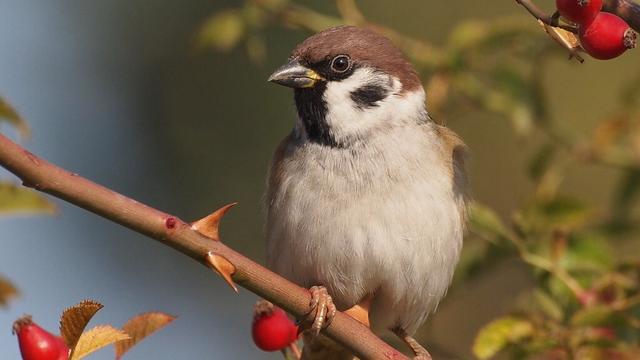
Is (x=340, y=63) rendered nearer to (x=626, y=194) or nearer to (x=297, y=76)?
(x=297, y=76)

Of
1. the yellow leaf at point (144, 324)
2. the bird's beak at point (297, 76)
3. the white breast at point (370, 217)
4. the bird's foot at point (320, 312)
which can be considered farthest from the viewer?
the bird's beak at point (297, 76)

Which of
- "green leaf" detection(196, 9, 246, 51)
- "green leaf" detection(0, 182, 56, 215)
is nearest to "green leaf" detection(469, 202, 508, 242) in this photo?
"green leaf" detection(196, 9, 246, 51)

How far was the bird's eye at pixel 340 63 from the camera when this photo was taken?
12.9 ft

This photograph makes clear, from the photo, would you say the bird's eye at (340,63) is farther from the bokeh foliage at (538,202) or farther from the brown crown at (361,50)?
the bokeh foliage at (538,202)

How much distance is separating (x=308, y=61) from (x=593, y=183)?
10.6ft

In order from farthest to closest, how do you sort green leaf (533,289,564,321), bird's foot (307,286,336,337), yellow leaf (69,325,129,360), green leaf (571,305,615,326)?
green leaf (533,289,564,321) < green leaf (571,305,615,326) < bird's foot (307,286,336,337) < yellow leaf (69,325,129,360)

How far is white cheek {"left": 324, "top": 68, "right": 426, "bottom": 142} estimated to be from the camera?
3891 millimetres

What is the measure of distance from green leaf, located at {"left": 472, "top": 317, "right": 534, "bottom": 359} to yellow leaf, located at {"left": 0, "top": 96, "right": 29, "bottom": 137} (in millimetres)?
1602

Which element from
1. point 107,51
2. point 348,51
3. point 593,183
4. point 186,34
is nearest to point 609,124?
point 348,51

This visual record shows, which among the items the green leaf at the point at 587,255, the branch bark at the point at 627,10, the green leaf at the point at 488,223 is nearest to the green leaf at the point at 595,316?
the green leaf at the point at 587,255

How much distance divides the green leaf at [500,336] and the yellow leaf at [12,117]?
160 centimetres

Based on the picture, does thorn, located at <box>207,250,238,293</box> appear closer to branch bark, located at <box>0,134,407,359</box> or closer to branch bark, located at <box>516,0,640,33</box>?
branch bark, located at <box>0,134,407,359</box>

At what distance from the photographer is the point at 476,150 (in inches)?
281

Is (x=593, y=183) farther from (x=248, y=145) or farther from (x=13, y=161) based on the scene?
(x=13, y=161)
